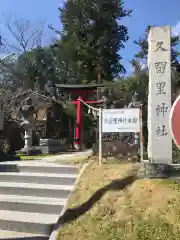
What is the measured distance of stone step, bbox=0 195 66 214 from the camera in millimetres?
6457

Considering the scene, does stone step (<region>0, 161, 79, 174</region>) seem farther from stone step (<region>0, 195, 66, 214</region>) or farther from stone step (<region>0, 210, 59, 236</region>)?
stone step (<region>0, 210, 59, 236</region>)

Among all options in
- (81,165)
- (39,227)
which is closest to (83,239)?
(39,227)

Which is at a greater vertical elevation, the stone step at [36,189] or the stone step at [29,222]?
the stone step at [36,189]

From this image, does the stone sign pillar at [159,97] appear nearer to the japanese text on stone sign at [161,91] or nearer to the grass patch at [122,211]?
the japanese text on stone sign at [161,91]

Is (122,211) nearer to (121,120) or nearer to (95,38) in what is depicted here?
(121,120)

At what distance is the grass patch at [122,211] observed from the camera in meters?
5.13

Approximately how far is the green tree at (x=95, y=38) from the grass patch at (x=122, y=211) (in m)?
22.9

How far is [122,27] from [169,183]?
26715 millimetres

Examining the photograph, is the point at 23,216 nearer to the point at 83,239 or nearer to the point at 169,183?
the point at 83,239

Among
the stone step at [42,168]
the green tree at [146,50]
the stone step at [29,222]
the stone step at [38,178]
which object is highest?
the green tree at [146,50]

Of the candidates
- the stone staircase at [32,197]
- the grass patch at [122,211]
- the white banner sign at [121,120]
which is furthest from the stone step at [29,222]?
the white banner sign at [121,120]

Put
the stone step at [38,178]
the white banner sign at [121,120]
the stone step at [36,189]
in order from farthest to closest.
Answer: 1. the white banner sign at [121,120]
2. the stone step at [38,178]
3. the stone step at [36,189]

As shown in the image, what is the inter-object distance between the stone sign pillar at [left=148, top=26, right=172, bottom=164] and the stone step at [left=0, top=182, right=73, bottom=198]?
6.05 ft

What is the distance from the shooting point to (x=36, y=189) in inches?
283
